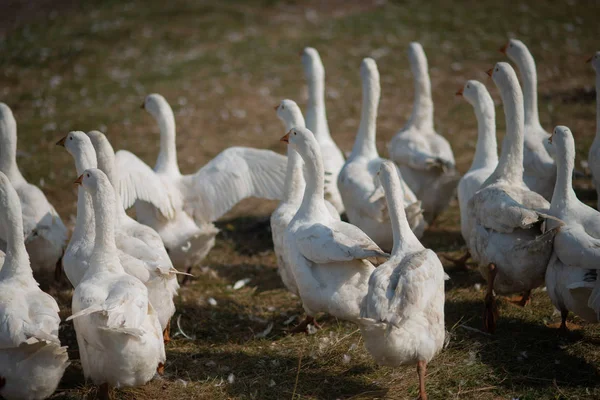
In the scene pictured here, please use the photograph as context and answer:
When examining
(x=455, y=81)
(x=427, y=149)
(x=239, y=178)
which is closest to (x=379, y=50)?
(x=455, y=81)

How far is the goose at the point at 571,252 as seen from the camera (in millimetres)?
4852

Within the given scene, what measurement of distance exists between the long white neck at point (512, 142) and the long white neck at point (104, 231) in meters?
3.41

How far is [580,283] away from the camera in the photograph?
484 cm

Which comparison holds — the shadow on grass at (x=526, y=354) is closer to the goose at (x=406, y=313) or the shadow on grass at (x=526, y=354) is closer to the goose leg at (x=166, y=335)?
the goose at (x=406, y=313)

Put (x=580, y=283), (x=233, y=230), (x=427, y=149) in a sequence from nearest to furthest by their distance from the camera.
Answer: (x=580, y=283), (x=427, y=149), (x=233, y=230)

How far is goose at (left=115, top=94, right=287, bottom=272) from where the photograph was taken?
21.5 feet

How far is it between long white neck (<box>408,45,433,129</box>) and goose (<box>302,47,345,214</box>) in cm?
101

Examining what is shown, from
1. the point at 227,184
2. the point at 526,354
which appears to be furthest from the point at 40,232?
the point at 526,354

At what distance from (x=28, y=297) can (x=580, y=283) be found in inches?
152

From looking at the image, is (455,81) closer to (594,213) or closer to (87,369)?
(594,213)

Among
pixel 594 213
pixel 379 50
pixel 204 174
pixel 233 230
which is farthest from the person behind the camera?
pixel 379 50

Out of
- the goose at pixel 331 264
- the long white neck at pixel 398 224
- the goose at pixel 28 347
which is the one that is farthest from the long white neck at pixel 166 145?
the long white neck at pixel 398 224

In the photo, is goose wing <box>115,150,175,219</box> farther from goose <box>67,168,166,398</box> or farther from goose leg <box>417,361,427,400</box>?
goose leg <box>417,361,427,400</box>

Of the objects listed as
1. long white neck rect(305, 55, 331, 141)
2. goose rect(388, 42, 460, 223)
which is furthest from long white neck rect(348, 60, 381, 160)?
long white neck rect(305, 55, 331, 141)
